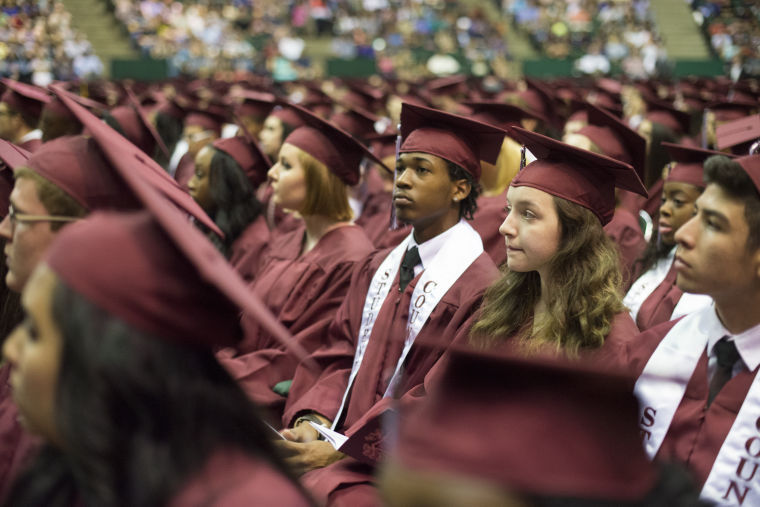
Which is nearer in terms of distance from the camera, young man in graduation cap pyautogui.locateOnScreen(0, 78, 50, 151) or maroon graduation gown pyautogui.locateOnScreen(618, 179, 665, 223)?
maroon graduation gown pyautogui.locateOnScreen(618, 179, 665, 223)

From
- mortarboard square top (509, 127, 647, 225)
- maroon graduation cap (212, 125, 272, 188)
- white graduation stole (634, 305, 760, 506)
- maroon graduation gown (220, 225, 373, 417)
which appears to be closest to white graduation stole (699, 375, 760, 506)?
white graduation stole (634, 305, 760, 506)

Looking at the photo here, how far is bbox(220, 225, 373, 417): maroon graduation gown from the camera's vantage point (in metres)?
3.90

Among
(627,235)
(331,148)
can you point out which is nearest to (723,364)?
(627,235)

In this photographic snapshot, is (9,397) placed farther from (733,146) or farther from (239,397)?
(733,146)

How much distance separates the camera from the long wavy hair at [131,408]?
4.17ft

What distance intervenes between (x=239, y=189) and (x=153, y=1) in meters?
22.3

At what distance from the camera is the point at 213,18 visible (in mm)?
25297

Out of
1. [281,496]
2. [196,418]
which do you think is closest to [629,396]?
[281,496]

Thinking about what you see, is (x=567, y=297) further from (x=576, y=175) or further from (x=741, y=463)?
(x=741, y=463)

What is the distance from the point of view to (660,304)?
11.9 feet

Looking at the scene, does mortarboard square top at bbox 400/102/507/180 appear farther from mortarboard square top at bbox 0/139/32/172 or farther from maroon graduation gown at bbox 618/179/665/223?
maroon graduation gown at bbox 618/179/665/223

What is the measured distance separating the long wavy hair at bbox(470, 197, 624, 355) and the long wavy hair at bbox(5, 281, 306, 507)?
1455mm

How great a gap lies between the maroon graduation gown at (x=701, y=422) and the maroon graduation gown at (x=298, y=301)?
2.01m

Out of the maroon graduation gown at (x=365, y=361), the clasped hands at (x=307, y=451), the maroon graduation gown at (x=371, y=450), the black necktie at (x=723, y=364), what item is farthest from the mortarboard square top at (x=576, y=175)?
the clasped hands at (x=307, y=451)
